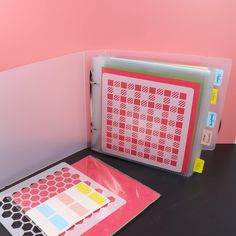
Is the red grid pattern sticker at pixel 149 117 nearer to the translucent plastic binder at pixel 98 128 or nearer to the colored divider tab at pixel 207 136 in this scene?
the translucent plastic binder at pixel 98 128

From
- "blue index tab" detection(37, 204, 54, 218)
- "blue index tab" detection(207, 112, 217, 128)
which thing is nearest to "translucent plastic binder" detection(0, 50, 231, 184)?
"blue index tab" detection(207, 112, 217, 128)

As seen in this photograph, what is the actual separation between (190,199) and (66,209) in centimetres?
30

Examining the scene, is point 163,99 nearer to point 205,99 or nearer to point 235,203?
point 205,99

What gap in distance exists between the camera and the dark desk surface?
2.23 ft

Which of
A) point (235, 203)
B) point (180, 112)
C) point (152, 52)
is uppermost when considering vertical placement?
point (152, 52)

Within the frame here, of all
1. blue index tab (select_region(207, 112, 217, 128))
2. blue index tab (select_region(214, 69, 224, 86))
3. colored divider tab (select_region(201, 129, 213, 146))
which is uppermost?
blue index tab (select_region(214, 69, 224, 86))

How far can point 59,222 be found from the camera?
0.67 m

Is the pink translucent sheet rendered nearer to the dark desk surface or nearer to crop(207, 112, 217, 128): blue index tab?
the dark desk surface

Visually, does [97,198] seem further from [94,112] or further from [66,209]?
[94,112]

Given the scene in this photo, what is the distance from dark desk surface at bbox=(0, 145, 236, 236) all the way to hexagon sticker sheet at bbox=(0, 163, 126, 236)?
51 mm

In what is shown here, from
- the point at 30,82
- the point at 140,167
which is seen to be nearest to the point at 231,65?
the point at 140,167

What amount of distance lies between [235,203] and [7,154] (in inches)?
22.3

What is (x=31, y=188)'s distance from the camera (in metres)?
0.76

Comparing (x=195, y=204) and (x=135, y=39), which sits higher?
(x=135, y=39)
